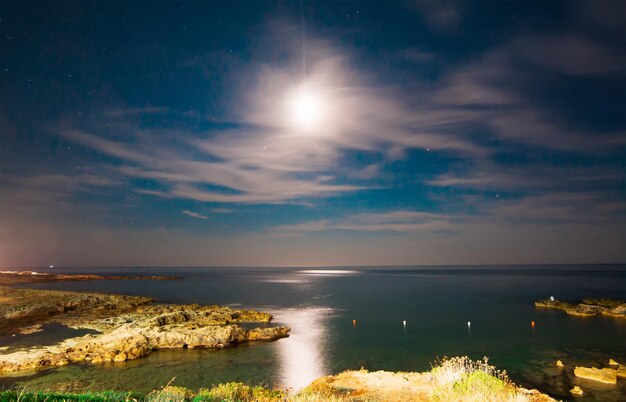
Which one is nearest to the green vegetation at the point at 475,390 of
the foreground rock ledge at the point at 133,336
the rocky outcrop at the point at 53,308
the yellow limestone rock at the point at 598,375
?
the yellow limestone rock at the point at 598,375

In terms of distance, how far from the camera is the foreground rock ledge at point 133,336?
28.7 m

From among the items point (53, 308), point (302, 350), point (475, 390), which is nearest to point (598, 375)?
point (475, 390)

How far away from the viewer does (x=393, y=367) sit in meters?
29.1

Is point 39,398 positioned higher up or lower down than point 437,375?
higher up

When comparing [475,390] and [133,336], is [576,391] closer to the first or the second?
[475,390]

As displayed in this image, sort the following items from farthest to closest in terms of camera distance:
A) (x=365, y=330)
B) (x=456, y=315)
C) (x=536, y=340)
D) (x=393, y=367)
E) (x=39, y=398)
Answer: (x=456, y=315)
(x=365, y=330)
(x=536, y=340)
(x=393, y=367)
(x=39, y=398)

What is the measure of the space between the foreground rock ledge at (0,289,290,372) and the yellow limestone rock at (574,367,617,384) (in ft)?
94.2

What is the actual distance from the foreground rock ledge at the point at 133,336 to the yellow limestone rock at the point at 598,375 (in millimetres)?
28706

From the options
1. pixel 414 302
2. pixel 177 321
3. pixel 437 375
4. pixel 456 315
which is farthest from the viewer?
pixel 414 302

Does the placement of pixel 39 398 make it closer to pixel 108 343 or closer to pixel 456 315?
pixel 108 343

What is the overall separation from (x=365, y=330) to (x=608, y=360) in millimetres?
25318

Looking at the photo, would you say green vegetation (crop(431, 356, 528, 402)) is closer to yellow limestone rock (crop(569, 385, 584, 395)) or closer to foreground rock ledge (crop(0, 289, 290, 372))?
yellow limestone rock (crop(569, 385, 584, 395))

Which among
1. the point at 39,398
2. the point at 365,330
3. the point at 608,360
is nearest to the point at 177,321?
the point at 365,330

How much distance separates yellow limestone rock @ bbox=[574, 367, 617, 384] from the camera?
2383 centimetres
